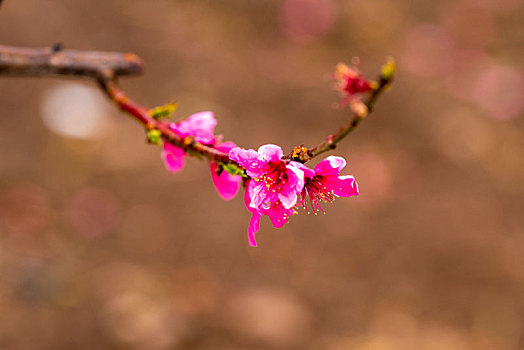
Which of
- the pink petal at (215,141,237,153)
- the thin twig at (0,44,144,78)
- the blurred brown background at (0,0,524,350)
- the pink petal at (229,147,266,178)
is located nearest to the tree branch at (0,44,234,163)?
the thin twig at (0,44,144,78)

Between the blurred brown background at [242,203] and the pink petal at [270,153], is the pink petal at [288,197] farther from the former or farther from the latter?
the blurred brown background at [242,203]

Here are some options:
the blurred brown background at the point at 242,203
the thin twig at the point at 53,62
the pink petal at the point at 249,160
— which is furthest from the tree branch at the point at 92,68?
the blurred brown background at the point at 242,203

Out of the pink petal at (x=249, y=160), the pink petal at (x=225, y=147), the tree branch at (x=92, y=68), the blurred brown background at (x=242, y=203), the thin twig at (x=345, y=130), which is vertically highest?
the blurred brown background at (x=242, y=203)

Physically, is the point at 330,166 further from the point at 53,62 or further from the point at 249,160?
the point at 53,62

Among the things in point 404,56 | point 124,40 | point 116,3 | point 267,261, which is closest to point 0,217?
point 267,261

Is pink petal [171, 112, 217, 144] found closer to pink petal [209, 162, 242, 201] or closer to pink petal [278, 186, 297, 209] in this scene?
pink petal [209, 162, 242, 201]

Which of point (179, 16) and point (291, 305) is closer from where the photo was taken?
point (291, 305)

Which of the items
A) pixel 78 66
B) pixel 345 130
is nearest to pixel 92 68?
pixel 78 66

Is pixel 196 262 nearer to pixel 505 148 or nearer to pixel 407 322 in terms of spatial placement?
pixel 407 322
